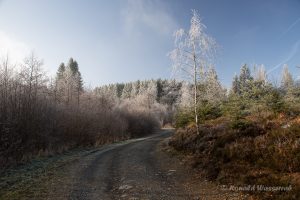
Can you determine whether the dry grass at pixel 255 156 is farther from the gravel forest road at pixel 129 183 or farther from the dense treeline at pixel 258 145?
the gravel forest road at pixel 129 183

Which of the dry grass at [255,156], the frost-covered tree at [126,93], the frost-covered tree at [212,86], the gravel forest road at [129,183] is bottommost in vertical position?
the gravel forest road at [129,183]

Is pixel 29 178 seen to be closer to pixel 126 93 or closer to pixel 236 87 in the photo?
pixel 236 87

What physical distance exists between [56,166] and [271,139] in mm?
10735

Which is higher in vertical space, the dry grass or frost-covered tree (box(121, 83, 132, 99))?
frost-covered tree (box(121, 83, 132, 99))

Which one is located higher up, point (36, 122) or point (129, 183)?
point (36, 122)

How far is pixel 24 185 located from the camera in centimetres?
983

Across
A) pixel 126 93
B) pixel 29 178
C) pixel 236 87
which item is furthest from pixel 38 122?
pixel 126 93

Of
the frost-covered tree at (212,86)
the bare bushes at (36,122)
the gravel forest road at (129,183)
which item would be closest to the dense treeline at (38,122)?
the bare bushes at (36,122)

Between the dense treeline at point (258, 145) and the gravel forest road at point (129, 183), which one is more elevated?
the dense treeline at point (258, 145)

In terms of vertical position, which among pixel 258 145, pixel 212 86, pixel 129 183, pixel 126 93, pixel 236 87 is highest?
pixel 126 93

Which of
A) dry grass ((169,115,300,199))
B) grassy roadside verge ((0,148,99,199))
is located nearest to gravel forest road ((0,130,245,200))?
grassy roadside verge ((0,148,99,199))

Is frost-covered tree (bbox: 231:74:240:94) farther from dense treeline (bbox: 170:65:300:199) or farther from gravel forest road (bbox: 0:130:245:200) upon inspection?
gravel forest road (bbox: 0:130:245:200)

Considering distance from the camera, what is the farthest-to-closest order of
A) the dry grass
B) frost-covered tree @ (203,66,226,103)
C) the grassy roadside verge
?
frost-covered tree @ (203,66,226,103) → the grassy roadside verge → the dry grass

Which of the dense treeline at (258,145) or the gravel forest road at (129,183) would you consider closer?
the dense treeline at (258,145)
